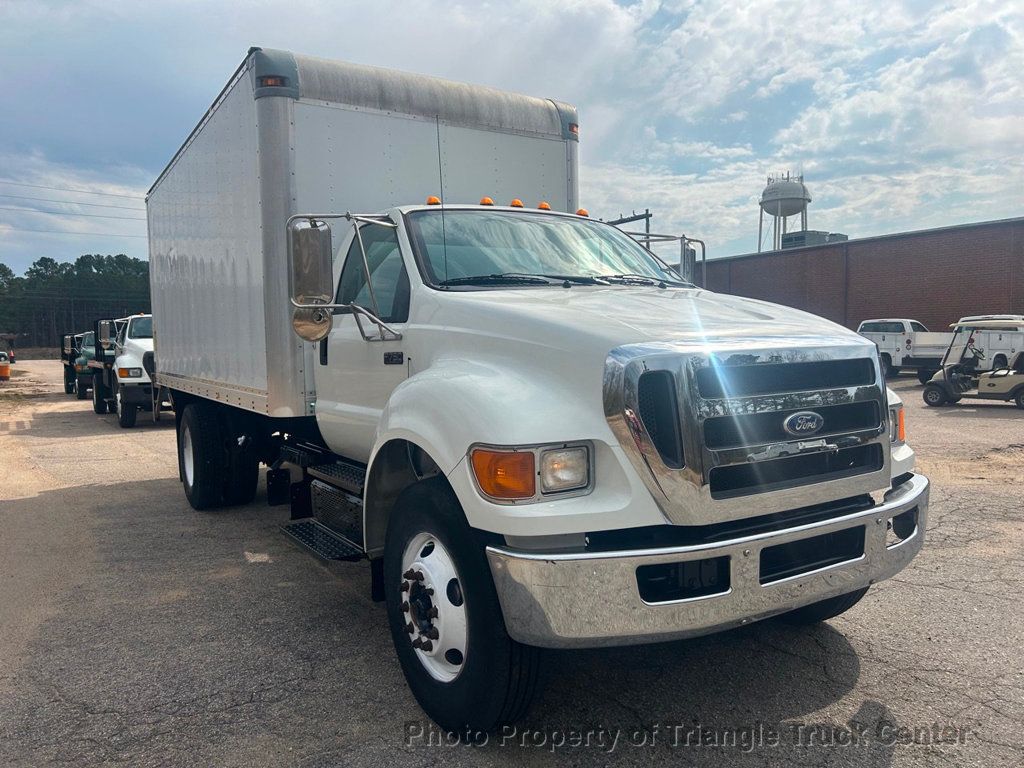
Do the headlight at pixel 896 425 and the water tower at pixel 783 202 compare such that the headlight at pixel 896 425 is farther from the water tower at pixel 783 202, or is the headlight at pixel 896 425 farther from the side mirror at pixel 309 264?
the water tower at pixel 783 202

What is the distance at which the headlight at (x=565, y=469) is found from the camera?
2.72 metres

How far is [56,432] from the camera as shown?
14.6 meters

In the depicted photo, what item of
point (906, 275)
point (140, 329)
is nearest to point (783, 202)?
point (906, 275)

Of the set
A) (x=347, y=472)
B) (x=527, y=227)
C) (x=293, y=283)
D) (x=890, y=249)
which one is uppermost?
(x=890, y=249)

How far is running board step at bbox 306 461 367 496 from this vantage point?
4.36 m

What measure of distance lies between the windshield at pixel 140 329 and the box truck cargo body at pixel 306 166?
10.5 meters

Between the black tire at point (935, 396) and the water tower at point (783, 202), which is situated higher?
the water tower at point (783, 202)

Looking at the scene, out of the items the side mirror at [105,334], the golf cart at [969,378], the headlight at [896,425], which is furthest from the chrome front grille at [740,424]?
the side mirror at [105,334]

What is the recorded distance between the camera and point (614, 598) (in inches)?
102

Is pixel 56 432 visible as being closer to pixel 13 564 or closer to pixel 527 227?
pixel 13 564

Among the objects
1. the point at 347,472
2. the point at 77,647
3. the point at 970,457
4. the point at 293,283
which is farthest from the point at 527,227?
the point at 970,457

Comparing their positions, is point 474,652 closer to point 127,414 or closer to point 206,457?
point 206,457

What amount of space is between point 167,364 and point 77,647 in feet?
16.5

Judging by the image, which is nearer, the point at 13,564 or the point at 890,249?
the point at 13,564
